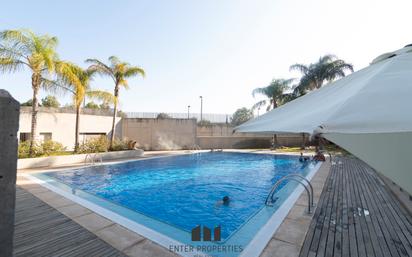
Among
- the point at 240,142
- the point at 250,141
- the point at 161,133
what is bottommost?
the point at 240,142

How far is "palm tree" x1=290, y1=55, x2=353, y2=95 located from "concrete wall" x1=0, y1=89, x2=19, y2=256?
2236 centimetres

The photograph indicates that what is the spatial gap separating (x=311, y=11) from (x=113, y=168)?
40.0 feet

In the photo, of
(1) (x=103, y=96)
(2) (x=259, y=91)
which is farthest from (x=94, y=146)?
(2) (x=259, y=91)

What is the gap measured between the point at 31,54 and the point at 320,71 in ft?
73.5

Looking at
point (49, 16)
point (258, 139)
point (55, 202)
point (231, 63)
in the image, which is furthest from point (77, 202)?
point (258, 139)

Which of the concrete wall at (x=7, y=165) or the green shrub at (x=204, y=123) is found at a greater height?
the green shrub at (x=204, y=123)

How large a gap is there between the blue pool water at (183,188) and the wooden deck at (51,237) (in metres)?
1.89

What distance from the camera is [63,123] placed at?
15297 mm

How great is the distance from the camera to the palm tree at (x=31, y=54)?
384 inches

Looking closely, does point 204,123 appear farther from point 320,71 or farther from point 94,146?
point 94,146

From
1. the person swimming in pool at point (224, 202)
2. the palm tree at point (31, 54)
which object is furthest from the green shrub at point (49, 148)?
the person swimming in pool at point (224, 202)

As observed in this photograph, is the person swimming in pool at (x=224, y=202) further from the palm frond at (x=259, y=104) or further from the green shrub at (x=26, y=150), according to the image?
the palm frond at (x=259, y=104)

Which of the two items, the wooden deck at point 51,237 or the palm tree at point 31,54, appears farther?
the palm tree at point 31,54

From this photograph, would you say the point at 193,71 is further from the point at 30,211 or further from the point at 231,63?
the point at 30,211
